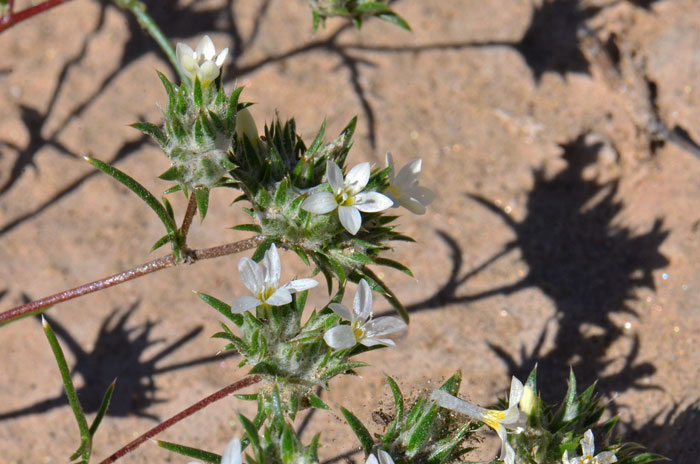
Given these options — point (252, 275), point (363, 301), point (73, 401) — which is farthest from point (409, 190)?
point (73, 401)

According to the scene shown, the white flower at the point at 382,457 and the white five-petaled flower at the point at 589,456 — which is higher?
the white flower at the point at 382,457

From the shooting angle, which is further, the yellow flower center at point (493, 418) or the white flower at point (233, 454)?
the yellow flower center at point (493, 418)

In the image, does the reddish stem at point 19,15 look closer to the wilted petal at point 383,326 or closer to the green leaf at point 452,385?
the wilted petal at point 383,326

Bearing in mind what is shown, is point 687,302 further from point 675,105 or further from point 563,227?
point 675,105

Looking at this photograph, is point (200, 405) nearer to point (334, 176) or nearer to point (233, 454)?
point (233, 454)

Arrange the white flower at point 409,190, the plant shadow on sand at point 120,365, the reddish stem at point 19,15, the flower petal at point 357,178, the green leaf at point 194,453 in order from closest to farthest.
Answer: the green leaf at point 194,453 → the flower petal at point 357,178 → the white flower at point 409,190 → the reddish stem at point 19,15 → the plant shadow on sand at point 120,365

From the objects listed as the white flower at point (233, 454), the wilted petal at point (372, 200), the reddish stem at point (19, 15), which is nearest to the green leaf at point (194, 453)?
the white flower at point (233, 454)
